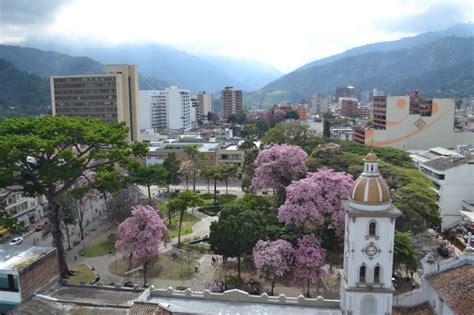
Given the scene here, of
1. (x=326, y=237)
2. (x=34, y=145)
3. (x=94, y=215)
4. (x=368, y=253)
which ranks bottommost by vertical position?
(x=94, y=215)

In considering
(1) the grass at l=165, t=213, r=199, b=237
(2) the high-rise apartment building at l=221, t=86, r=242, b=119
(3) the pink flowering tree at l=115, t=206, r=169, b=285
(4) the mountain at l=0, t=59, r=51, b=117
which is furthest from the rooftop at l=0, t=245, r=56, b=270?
(2) the high-rise apartment building at l=221, t=86, r=242, b=119

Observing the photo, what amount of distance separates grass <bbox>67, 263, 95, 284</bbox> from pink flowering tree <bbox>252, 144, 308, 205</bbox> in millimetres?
17955

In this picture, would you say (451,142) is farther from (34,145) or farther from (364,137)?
(34,145)

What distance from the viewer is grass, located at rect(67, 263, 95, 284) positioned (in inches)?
1273

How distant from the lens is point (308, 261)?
2809 cm

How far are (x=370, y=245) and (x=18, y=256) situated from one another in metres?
18.4

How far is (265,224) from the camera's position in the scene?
107 ft

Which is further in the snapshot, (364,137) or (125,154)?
(364,137)

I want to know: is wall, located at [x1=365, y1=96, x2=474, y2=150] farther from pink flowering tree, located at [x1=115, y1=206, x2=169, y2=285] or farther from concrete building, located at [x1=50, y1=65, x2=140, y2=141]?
pink flowering tree, located at [x1=115, y1=206, x2=169, y2=285]

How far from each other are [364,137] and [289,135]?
22.0m

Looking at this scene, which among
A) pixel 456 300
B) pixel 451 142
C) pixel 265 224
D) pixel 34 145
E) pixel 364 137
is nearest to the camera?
pixel 456 300

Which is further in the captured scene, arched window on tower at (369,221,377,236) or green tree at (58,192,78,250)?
green tree at (58,192,78,250)

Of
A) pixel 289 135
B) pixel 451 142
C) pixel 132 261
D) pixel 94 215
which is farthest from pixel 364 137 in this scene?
pixel 132 261

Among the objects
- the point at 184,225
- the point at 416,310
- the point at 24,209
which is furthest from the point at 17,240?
the point at 416,310
